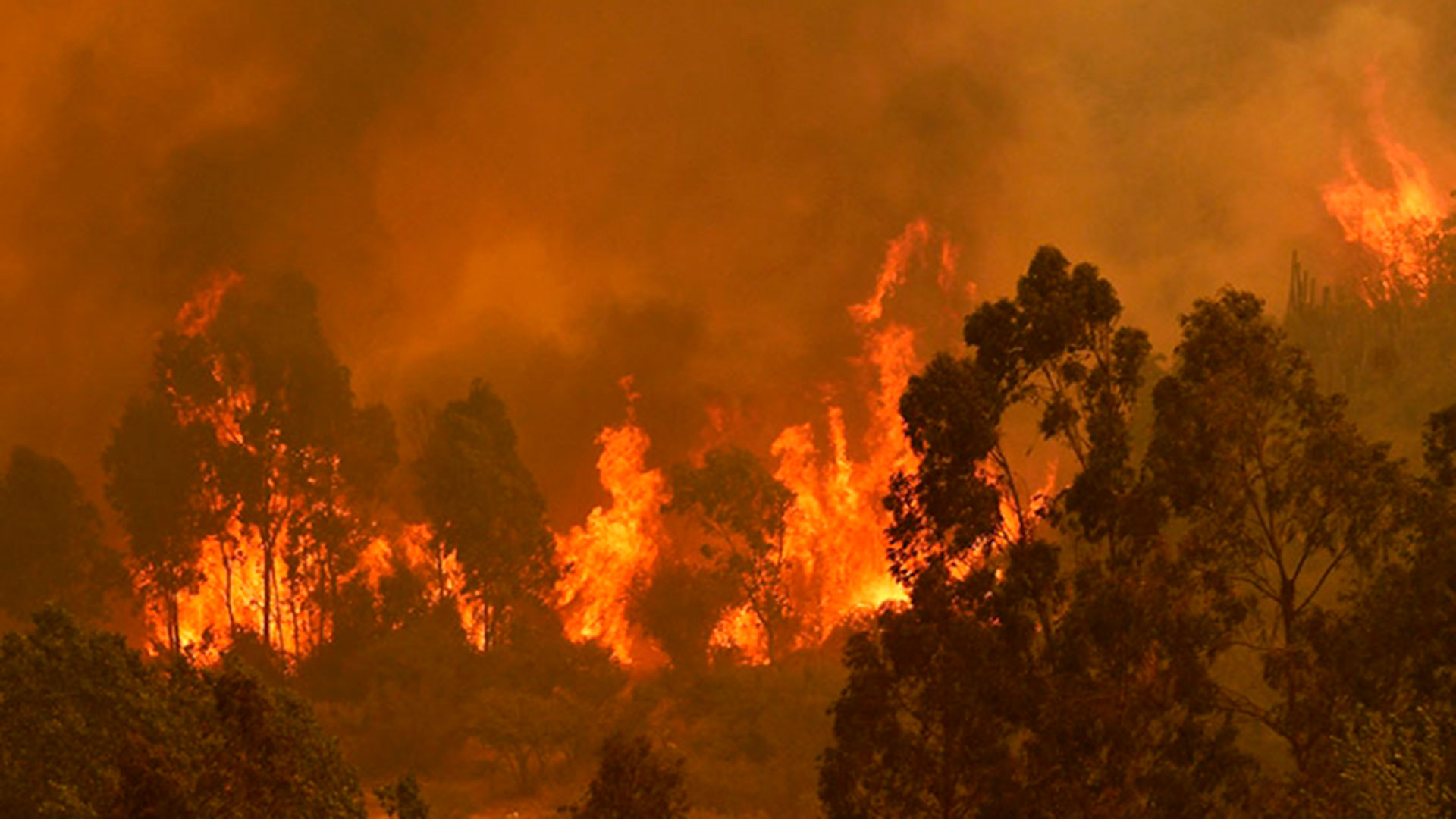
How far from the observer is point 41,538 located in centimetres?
7912

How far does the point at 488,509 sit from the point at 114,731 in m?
44.1

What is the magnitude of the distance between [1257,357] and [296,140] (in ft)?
304

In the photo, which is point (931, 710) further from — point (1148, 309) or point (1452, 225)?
point (1148, 309)

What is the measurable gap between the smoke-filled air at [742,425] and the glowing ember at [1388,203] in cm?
38

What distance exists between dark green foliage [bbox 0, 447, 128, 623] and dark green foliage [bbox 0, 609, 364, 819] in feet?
156

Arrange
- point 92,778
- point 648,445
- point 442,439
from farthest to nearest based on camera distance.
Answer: point 648,445
point 442,439
point 92,778

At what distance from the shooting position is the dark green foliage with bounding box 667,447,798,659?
256ft

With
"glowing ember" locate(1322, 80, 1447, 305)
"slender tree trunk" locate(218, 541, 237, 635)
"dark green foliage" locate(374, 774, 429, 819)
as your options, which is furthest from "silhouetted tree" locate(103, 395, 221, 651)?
"glowing ember" locate(1322, 80, 1447, 305)

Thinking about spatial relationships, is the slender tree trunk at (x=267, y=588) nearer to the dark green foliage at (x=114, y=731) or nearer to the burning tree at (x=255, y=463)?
the burning tree at (x=255, y=463)

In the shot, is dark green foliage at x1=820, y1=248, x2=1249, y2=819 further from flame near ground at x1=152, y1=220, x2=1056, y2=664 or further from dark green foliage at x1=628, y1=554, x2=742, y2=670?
flame near ground at x1=152, y1=220, x2=1056, y2=664

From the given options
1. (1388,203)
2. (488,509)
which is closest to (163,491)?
(488,509)

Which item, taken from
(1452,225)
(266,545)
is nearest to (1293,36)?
(1452,225)

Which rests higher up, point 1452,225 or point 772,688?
point 1452,225

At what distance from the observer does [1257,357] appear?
2959cm
